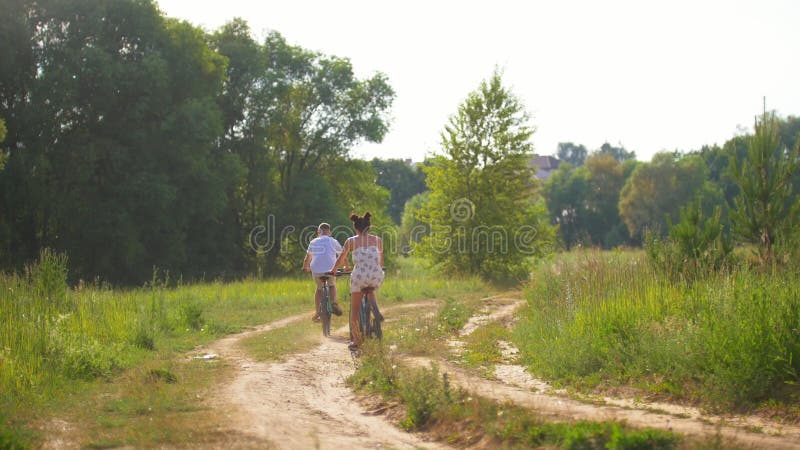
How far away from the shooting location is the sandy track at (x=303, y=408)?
21.4ft

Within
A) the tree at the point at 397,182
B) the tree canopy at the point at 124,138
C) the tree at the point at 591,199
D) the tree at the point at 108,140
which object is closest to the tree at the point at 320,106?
the tree canopy at the point at 124,138

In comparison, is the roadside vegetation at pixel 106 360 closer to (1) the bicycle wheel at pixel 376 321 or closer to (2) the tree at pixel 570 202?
(1) the bicycle wheel at pixel 376 321

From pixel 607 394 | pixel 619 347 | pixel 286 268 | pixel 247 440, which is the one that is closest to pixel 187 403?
pixel 247 440

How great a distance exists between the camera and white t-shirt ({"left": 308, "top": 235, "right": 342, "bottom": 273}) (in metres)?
13.3

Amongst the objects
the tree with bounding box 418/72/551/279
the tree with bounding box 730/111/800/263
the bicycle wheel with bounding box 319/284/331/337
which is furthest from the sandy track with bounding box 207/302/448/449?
the tree with bounding box 418/72/551/279

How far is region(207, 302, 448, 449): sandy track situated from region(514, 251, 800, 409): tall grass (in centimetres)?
272

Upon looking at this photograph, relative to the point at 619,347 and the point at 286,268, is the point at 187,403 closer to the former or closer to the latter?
the point at 619,347

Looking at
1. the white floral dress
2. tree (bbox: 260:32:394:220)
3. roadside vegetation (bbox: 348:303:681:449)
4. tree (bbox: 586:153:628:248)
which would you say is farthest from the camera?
tree (bbox: 586:153:628:248)

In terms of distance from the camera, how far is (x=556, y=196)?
301 ft

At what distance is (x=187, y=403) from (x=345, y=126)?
131ft

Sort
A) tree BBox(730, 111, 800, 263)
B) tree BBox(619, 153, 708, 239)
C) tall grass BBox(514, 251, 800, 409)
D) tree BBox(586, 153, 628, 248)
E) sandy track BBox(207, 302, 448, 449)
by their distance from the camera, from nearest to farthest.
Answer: sandy track BBox(207, 302, 448, 449), tall grass BBox(514, 251, 800, 409), tree BBox(730, 111, 800, 263), tree BBox(619, 153, 708, 239), tree BBox(586, 153, 628, 248)

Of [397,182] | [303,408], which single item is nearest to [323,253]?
[303,408]

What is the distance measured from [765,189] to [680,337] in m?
7.42

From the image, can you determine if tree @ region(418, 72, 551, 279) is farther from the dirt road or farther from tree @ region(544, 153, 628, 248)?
tree @ region(544, 153, 628, 248)
